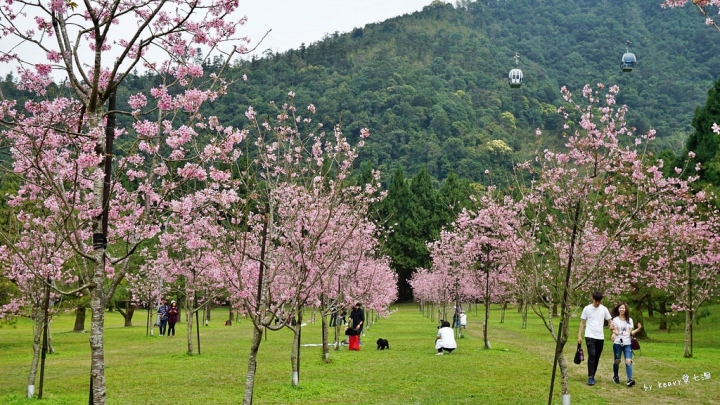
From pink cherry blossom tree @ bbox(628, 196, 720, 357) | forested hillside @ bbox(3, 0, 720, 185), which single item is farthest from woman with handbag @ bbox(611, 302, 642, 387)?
forested hillside @ bbox(3, 0, 720, 185)

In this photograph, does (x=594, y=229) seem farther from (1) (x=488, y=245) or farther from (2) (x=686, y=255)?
(1) (x=488, y=245)

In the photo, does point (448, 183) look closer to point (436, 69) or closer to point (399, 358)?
point (399, 358)

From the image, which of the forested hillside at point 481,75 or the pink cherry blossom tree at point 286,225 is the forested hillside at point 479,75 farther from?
the pink cherry blossom tree at point 286,225

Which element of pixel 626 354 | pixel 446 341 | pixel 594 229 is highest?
pixel 594 229

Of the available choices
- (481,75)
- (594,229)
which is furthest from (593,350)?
(481,75)

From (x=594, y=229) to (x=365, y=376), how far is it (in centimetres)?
780

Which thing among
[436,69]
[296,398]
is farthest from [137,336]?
[436,69]

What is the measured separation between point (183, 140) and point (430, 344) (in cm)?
1798

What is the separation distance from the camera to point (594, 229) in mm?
17281

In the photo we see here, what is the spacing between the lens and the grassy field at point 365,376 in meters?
11.4

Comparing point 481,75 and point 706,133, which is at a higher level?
point 481,75

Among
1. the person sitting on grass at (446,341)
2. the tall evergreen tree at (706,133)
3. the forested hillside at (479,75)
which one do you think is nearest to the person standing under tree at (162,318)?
the person sitting on grass at (446,341)

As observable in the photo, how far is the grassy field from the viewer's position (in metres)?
11.4

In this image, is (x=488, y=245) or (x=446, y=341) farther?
(x=488, y=245)
